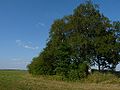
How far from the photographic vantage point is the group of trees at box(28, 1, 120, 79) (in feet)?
179

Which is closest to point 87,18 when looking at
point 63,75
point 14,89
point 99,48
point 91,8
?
point 91,8

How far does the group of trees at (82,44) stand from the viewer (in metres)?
54.6

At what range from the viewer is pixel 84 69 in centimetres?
5453

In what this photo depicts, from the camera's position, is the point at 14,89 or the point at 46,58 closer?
the point at 14,89

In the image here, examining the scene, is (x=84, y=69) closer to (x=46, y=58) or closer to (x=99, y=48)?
(x=99, y=48)

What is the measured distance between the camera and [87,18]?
5619cm

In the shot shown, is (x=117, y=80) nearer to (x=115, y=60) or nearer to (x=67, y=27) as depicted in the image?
(x=115, y=60)

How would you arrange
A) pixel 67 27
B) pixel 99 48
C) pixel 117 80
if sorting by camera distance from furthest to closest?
pixel 67 27
pixel 99 48
pixel 117 80

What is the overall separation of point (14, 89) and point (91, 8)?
3481 centimetres

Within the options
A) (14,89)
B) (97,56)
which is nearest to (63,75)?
(97,56)

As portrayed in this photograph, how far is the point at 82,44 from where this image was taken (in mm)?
54844

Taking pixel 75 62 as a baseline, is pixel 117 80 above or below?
below

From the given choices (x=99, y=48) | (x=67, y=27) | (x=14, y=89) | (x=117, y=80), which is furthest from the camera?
(x=67, y=27)

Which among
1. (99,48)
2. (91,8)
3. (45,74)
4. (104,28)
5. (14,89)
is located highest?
(91,8)
